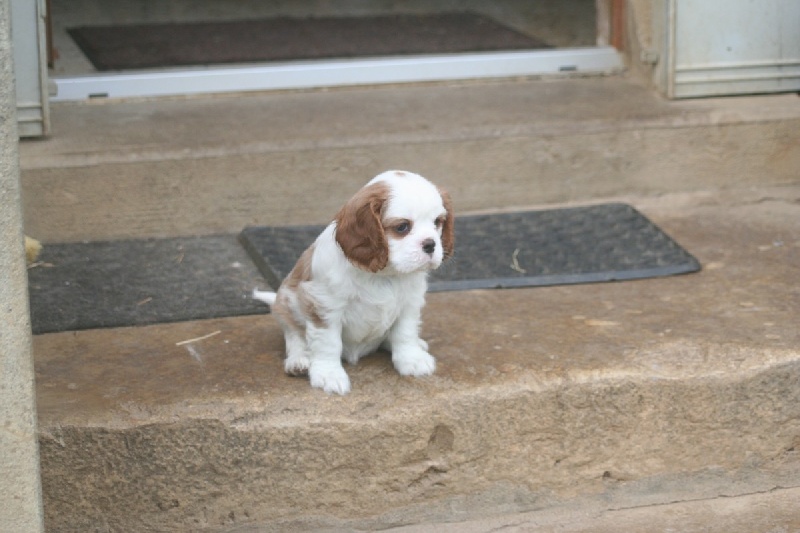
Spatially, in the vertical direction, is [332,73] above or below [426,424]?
above

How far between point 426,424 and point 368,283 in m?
0.41

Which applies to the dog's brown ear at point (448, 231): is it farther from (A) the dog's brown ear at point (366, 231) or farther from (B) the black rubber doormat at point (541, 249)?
(B) the black rubber doormat at point (541, 249)

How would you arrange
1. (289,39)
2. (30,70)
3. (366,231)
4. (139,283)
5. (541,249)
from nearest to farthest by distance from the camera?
(366,231) → (139,283) → (541,249) → (30,70) → (289,39)

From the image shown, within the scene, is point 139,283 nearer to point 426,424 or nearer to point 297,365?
point 297,365

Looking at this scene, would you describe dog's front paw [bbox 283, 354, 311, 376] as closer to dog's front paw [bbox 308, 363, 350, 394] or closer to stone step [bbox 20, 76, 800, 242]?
dog's front paw [bbox 308, 363, 350, 394]

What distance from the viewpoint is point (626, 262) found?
4301mm

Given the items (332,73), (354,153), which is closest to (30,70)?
(354,153)

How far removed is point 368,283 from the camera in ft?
10.6

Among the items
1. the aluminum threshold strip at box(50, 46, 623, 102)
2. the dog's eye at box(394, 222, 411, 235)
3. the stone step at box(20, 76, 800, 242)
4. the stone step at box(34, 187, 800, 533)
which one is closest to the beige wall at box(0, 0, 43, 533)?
the stone step at box(34, 187, 800, 533)

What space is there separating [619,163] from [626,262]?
30.0 inches

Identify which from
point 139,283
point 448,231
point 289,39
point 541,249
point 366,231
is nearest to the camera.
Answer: point 366,231

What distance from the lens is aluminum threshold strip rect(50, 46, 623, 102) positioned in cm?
539

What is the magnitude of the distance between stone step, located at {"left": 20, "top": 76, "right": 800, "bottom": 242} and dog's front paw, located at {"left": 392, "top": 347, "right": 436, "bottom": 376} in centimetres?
150

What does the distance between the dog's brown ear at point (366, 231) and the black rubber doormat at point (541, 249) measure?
1.04 metres
